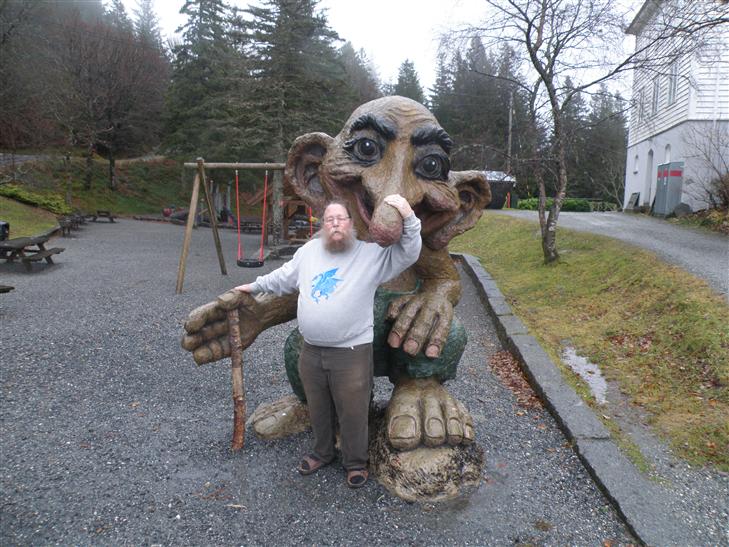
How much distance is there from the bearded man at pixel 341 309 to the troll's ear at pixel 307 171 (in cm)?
37

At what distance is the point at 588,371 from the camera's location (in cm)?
434

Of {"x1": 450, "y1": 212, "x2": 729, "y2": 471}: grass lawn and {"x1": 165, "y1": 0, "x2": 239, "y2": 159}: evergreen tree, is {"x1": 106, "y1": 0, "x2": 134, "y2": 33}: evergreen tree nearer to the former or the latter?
{"x1": 165, "y1": 0, "x2": 239, "y2": 159}: evergreen tree

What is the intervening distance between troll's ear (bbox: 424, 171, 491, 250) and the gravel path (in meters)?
1.20

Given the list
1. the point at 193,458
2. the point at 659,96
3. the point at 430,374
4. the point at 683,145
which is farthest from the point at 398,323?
the point at 659,96

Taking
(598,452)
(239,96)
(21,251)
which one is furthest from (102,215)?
(598,452)

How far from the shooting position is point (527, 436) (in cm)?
322

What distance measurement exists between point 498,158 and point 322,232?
320 inches

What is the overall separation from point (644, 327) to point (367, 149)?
383 cm

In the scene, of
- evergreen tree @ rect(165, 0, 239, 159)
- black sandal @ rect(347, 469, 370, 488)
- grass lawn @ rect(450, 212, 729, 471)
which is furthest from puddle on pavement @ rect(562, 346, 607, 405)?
evergreen tree @ rect(165, 0, 239, 159)

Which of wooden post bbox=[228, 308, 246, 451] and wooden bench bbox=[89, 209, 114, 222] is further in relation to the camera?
wooden bench bbox=[89, 209, 114, 222]

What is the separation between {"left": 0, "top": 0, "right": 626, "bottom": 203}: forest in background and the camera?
32.2ft

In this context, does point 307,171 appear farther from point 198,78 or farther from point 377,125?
point 198,78

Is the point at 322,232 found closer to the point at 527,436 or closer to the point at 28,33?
the point at 527,436

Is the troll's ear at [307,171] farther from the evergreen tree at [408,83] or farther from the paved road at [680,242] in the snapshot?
the evergreen tree at [408,83]
